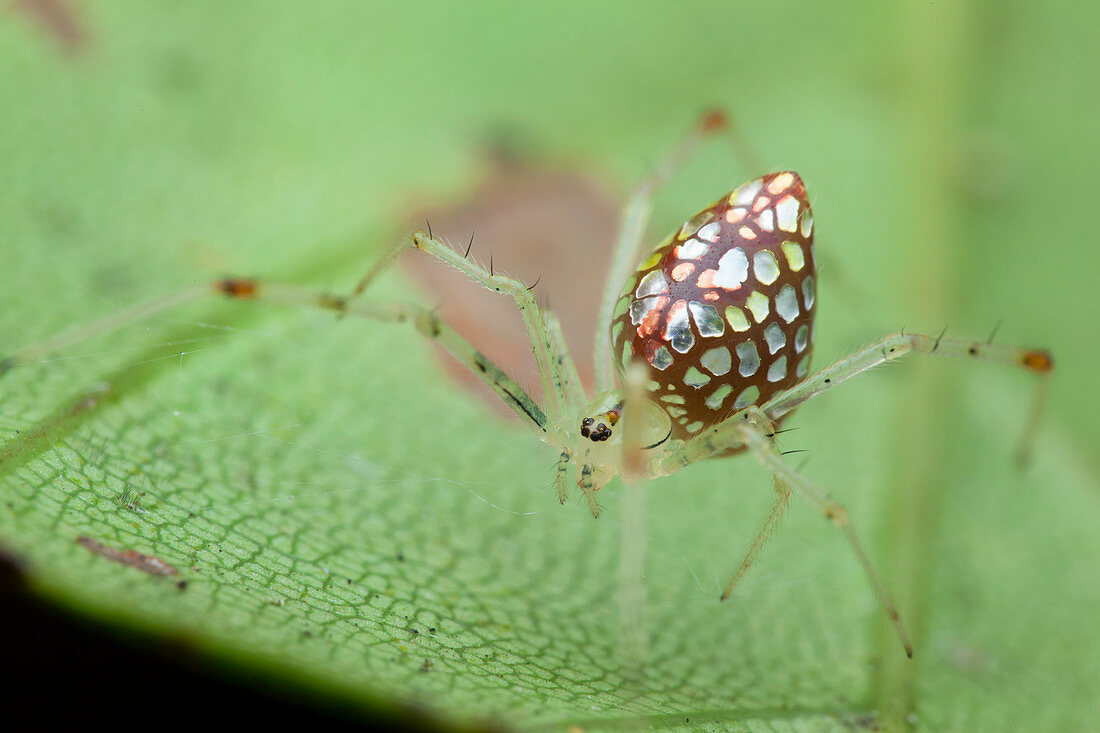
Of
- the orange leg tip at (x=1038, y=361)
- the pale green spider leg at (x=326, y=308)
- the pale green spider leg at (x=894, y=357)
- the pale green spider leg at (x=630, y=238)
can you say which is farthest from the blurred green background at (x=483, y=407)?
the orange leg tip at (x=1038, y=361)

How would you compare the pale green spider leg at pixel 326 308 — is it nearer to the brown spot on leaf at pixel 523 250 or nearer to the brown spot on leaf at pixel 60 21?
the brown spot on leaf at pixel 523 250

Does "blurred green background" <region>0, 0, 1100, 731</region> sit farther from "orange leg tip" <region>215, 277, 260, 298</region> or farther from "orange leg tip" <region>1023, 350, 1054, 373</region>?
"orange leg tip" <region>1023, 350, 1054, 373</region>

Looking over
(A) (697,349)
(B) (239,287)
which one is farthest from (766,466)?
(B) (239,287)

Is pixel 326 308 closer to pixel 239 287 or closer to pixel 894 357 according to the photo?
pixel 239 287

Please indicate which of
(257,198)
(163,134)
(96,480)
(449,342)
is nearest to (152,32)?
(163,134)

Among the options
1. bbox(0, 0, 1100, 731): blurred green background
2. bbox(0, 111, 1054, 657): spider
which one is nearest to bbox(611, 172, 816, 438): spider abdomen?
bbox(0, 111, 1054, 657): spider

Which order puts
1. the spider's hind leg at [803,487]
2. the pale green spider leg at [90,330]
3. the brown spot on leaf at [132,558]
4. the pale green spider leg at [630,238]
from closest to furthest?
the brown spot on leaf at [132,558] → the pale green spider leg at [90,330] → the spider's hind leg at [803,487] → the pale green spider leg at [630,238]

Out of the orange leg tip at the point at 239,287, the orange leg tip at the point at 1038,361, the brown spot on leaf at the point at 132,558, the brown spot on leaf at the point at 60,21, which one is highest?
the brown spot on leaf at the point at 60,21
